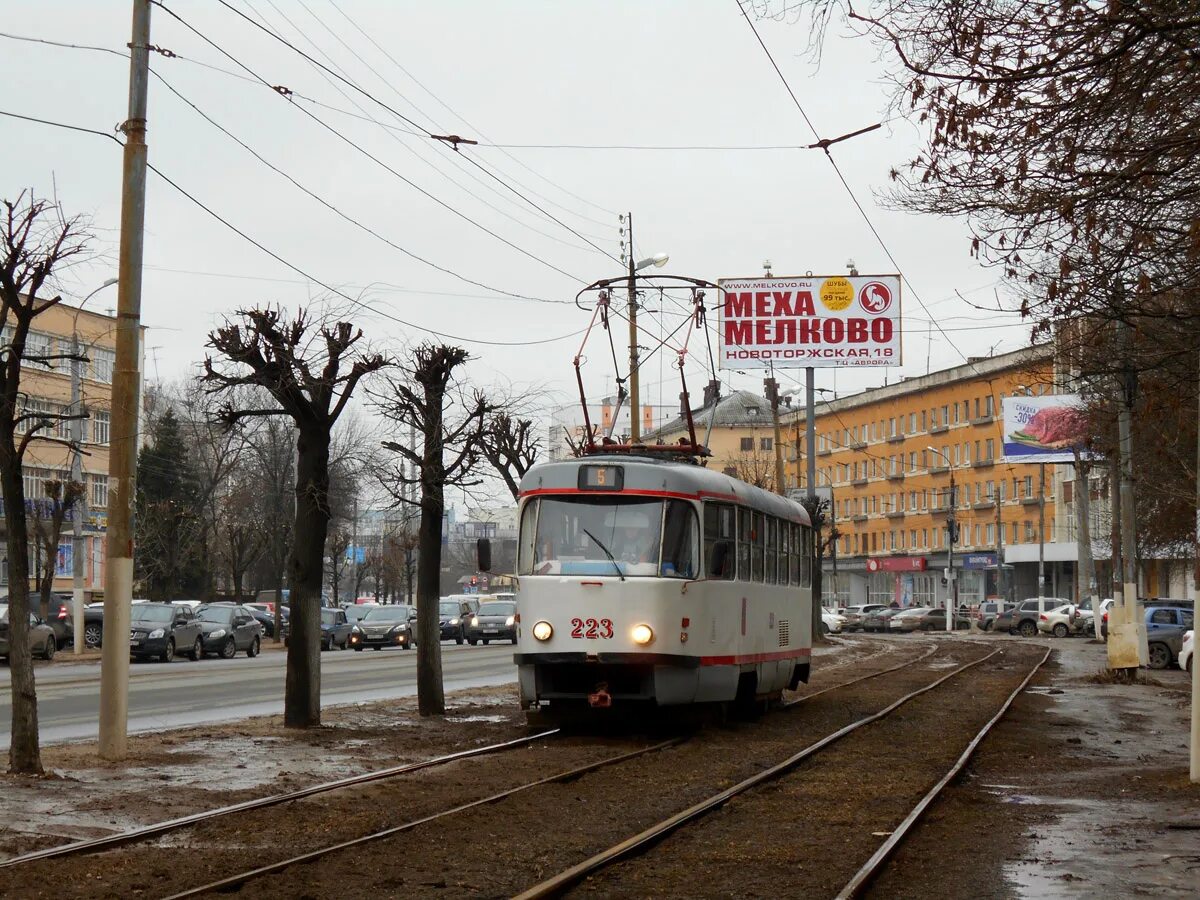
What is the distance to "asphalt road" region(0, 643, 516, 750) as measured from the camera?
72.9 ft

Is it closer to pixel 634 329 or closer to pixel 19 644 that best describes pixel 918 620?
pixel 634 329

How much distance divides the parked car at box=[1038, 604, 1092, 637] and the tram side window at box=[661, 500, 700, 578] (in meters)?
52.2

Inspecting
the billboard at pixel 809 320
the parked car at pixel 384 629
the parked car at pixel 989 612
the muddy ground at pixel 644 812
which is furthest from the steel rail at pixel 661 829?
the parked car at pixel 989 612

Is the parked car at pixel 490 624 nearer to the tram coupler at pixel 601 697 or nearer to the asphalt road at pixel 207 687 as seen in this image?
the asphalt road at pixel 207 687

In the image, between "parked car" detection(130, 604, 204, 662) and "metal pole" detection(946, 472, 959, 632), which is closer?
"parked car" detection(130, 604, 204, 662)

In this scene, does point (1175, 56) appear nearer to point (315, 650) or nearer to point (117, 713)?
point (117, 713)

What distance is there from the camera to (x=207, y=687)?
2964 centimetres

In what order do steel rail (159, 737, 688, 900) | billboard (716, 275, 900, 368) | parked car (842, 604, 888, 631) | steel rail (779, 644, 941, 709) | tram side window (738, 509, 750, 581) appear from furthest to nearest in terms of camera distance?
parked car (842, 604, 888, 631)
billboard (716, 275, 900, 368)
steel rail (779, 644, 941, 709)
tram side window (738, 509, 750, 581)
steel rail (159, 737, 688, 900)

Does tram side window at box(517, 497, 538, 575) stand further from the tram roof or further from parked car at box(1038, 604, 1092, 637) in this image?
parked car at box(1038, 604, 1092, 637)

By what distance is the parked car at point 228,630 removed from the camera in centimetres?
4491

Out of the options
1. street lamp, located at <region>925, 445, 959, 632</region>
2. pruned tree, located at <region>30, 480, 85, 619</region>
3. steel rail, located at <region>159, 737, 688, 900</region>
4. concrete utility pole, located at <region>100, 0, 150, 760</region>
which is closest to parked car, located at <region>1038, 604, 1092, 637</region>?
street lamp, located at <region>925, 445, 959, 632</region>

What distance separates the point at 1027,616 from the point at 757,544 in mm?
50331

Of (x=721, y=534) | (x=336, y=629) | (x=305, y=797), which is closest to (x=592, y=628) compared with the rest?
(x=721, y=534)

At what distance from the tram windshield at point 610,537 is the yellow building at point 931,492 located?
193ft
